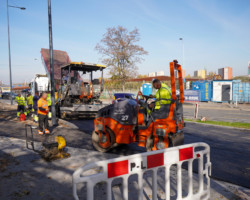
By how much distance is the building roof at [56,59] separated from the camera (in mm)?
19409

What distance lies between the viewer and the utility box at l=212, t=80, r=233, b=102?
2289 cm

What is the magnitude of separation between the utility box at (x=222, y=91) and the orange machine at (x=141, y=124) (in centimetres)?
2054

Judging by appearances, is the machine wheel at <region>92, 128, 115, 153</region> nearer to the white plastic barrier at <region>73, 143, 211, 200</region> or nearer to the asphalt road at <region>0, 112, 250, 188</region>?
the asphalt road at <region>0, 112, 250, 188</region>

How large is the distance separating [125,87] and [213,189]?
28.0 m

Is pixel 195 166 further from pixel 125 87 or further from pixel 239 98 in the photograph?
pixel 125 87

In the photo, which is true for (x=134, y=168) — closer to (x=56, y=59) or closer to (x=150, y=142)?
(x=150, y=142)

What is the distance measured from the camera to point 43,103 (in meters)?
7.60

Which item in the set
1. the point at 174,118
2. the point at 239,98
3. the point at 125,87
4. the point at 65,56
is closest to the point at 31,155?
the point at 174,118

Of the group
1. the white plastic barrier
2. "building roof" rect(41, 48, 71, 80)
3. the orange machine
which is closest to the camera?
the white plastic barrier

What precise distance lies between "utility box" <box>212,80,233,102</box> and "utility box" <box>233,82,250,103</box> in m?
0.39

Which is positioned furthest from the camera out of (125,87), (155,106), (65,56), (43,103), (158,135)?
(125,87)

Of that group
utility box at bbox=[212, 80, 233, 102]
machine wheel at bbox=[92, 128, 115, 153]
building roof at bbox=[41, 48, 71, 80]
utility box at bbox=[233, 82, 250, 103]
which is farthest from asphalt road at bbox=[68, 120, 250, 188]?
utility box at bbox=[212, 80, 233, 102]

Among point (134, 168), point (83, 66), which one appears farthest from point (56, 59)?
point (134, 168)

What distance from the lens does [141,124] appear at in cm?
506
